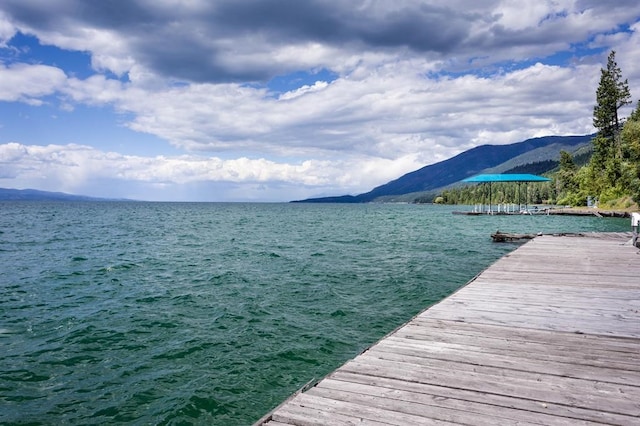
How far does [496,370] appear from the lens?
5.73 meters

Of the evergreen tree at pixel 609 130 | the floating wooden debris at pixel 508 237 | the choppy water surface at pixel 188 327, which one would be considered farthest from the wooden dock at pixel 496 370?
the evergreen tree at pixel 609 130

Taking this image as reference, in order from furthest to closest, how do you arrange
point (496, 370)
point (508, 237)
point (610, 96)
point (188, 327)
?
point (610, 96) → point (508, 237) → point (188, 327) → point (496, 370)

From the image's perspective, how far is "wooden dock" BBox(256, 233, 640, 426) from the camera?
4.54 metres

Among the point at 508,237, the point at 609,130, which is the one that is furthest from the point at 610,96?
the point at 508,237

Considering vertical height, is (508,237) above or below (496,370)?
below

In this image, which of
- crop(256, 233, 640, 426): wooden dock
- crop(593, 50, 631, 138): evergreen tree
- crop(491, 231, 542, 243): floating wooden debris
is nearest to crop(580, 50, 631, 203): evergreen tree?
crop(593, 50, 631, 138): evergreen tree

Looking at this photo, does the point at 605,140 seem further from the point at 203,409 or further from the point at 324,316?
the point at 203,409

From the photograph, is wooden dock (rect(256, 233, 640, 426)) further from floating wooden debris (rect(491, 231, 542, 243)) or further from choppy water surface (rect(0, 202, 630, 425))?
floating wooden debris (rect(491, 231, 542, 243))

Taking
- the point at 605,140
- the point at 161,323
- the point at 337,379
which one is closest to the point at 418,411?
the point at 337,379

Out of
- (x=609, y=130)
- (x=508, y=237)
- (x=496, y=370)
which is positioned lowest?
(x=508, y=237)

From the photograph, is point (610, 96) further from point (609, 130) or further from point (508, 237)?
point (508, 237)

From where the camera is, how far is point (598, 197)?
81000 mm

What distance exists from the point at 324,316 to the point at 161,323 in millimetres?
4920

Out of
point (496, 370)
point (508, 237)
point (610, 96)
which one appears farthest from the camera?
point (610, 96)
